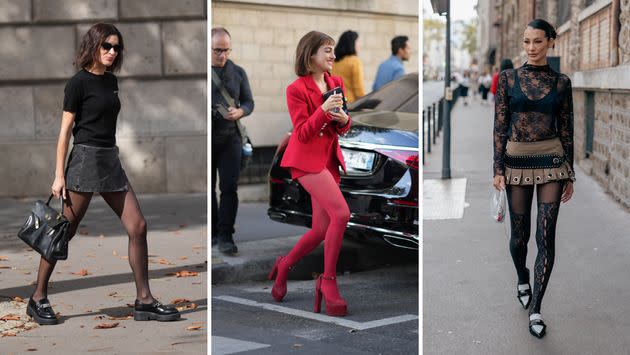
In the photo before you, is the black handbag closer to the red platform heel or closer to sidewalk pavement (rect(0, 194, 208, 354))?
sidewalk pavement (rect(0, 194, 208, 354))

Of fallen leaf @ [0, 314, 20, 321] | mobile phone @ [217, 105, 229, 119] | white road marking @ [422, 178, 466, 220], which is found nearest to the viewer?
mobile phone @ [217, 105, 229, 119]

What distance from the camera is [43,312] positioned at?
20.2ft

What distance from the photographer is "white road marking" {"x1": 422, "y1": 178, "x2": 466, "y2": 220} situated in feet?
28.0

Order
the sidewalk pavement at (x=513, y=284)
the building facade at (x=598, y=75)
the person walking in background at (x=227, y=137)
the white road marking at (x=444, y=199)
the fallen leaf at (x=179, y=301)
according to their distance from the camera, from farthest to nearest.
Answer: the building facade at (x=598, y=75) → the white road marking at (x=444, y=199) → the fallen leaf at (x=179, y=301) → the person walking in background at (x=227, y=137) → the sidewalk pavement at (x=513, y=284)

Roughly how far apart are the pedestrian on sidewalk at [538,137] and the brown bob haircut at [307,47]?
1.14m

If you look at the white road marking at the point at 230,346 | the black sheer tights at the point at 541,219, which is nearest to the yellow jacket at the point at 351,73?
the black sheer tights at the point at 541,219

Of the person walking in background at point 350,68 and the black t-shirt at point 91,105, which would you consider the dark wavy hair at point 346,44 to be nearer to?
the person walking in background at point 350,68

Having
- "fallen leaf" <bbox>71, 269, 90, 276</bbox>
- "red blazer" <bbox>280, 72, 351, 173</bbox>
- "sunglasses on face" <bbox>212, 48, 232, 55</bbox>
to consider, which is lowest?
"fallen leaf" <bbox>71, 269, 90, 276</bbox>

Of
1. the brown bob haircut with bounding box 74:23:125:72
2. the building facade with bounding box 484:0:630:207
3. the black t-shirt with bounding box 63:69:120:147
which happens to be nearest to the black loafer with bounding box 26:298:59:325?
the black t-shirt with bounding box 63:69:120:147

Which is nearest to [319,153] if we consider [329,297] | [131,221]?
[329,297]

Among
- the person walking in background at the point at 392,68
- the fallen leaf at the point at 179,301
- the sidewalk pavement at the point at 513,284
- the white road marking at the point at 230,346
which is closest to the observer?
the white road marking at the point at 230,346

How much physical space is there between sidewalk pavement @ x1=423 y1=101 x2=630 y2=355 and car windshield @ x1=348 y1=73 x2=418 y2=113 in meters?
1.13

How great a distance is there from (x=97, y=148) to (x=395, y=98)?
1.66m

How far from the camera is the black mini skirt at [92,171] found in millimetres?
5949
